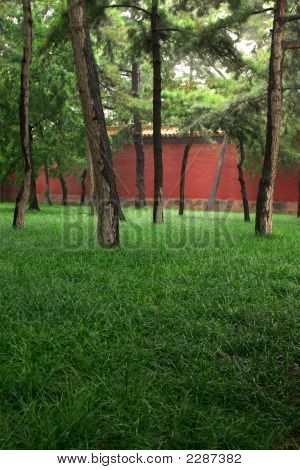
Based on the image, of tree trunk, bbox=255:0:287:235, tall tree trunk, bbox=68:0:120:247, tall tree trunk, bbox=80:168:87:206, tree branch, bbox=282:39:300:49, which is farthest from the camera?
tall tree trunk, bbox=80:168:87:206

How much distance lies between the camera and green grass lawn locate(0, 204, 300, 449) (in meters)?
2.42

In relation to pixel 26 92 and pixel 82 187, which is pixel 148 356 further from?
pixel 82 187

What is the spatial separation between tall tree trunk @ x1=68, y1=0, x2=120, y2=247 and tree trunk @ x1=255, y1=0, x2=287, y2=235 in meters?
4.27

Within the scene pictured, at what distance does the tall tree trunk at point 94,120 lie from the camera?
28.2 ft

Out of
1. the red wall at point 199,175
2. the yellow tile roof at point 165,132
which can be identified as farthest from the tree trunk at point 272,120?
the yellow tile roof at point 165,132

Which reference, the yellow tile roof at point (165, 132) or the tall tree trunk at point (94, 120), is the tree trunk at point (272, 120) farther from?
the yellow tile roof at point (165, 132)

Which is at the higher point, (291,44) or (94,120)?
(291,44)

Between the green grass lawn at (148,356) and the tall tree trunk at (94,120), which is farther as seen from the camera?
the tall tree trunk at (94,120)

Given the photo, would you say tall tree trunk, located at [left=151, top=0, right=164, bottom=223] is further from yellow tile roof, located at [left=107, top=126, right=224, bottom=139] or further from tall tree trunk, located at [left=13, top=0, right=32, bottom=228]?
yellow tile roof, located at [left=107, top=126, right=224, bottom=139]

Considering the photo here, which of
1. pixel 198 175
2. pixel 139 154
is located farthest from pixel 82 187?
pixel 198 175

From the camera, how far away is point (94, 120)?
8680 millimetres

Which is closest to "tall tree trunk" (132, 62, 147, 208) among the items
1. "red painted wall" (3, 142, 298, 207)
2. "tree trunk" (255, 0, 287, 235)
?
"red painted wall" (3, 142, 298, 207)

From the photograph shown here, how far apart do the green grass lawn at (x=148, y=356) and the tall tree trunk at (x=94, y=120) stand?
7.05 ft

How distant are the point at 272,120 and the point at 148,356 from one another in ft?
30.5
